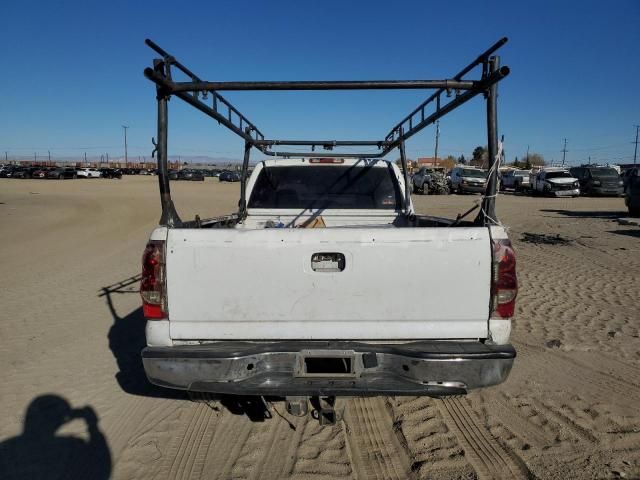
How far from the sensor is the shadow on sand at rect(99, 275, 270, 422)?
3502 mm

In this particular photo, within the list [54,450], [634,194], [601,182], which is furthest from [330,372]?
[601,182]

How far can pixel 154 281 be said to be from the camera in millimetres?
2758

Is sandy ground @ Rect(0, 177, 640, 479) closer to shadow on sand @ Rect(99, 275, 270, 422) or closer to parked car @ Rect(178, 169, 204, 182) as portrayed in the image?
shadow on sand @ Rect(99, 275, 270, 422)

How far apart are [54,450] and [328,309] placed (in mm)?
Result: 2100

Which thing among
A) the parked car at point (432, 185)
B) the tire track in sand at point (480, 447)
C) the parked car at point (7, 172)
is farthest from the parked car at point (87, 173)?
the tire track in sand at point (480, 447)

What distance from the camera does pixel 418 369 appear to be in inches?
105

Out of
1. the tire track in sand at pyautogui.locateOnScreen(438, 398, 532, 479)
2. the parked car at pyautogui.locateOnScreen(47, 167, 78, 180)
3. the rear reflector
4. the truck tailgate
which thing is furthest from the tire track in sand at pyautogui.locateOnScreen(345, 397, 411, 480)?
the parked car at pyautogui.locateOnScreen(47, 167, 78, 180)

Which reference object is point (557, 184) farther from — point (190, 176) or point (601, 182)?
point (190, 176)

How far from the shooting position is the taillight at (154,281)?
2.73 meters

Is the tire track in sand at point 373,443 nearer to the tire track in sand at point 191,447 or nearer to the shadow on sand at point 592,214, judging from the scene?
the tire track in sand at point 191,447

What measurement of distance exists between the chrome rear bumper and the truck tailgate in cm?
13

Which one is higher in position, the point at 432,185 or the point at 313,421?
the point at 432,185

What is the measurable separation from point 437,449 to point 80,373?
3.23 m

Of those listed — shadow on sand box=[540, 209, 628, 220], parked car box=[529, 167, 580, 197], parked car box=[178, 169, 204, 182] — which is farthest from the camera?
parked car box=[178, 169, 204, 182]
